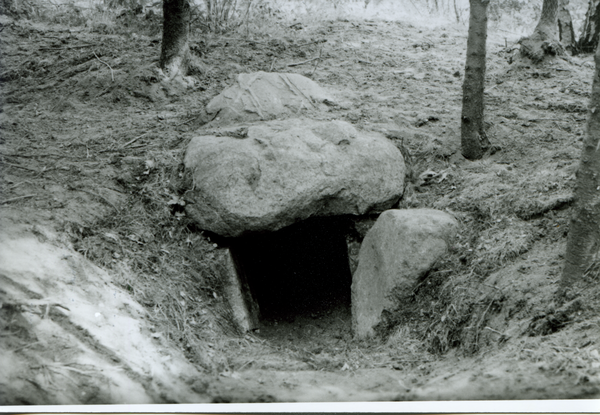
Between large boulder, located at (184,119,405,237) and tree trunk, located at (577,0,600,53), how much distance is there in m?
3.41

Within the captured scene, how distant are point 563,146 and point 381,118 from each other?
1.72 m

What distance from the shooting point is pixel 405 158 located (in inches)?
209

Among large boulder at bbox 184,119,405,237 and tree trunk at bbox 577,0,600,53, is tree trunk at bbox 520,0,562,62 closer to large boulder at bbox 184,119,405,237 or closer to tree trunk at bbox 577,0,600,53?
tree trunk at bbox 577,0,600,53

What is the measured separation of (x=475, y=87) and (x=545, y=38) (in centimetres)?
201

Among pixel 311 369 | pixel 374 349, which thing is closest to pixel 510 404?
pixel 311 369

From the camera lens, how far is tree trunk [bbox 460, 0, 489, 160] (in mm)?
4988

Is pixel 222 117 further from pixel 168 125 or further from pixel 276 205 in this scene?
pixel 276 205

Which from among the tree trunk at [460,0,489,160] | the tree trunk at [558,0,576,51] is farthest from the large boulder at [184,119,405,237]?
the tree trunk at [558,0,576,51]

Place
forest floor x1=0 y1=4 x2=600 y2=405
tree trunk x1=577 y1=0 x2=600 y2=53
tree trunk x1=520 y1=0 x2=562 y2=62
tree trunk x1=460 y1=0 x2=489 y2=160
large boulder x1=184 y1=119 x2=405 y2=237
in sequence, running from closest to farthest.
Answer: forest floor x1=0 y1=4 x2=600 y2=405, large boulder x1=184 y1=119 x2=405 y2=237, tree trunk x1=460 y1=0 x2=489 y2=160, tree trunk x1=520 y1=0 x2=562 y2=62, tree trunk x1=577 y1=0 x2=600 y2=53

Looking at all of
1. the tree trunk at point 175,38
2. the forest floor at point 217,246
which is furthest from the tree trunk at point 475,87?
the tree trunk at point 175,38

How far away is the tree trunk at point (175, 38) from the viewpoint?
6.08 metres

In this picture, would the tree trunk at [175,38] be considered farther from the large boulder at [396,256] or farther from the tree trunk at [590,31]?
the tree trunk at [590,31]

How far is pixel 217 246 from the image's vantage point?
4855 millimetres

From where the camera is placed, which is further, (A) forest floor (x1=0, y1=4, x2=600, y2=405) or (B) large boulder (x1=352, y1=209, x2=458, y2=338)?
(B) large boulder (x1=352, y1=209, x2=458, y2=338)
